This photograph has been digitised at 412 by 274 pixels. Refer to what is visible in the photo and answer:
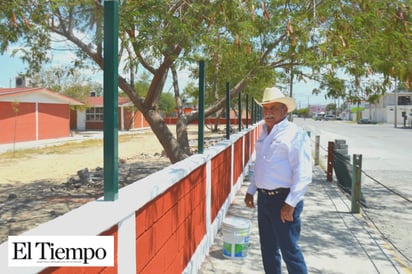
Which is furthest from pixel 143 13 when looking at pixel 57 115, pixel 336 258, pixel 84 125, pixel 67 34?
pixel 84 125

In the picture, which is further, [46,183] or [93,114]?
[93,114]

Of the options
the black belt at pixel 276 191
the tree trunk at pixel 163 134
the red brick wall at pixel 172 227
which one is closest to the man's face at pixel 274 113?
the black belt at pixel 276 191

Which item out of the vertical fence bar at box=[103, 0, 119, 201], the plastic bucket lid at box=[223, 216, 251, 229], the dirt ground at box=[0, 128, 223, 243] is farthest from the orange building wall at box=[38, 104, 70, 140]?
the vertical fence bar at box=[103, 0, 119, 201]

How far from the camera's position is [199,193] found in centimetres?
533

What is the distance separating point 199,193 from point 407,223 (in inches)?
171

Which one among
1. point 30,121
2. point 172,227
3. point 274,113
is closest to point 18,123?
point 30,121

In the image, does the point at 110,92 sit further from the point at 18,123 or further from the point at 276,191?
the point at 18,123

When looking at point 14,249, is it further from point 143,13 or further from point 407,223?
point 407,223

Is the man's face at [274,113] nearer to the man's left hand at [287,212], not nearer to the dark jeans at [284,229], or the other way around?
the dark jeans at [284,229]

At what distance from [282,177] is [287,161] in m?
0.15

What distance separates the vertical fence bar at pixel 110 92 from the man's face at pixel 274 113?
172 cm

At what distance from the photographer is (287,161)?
3896mm

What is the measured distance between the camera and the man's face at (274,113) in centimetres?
413

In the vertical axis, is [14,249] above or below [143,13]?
below
